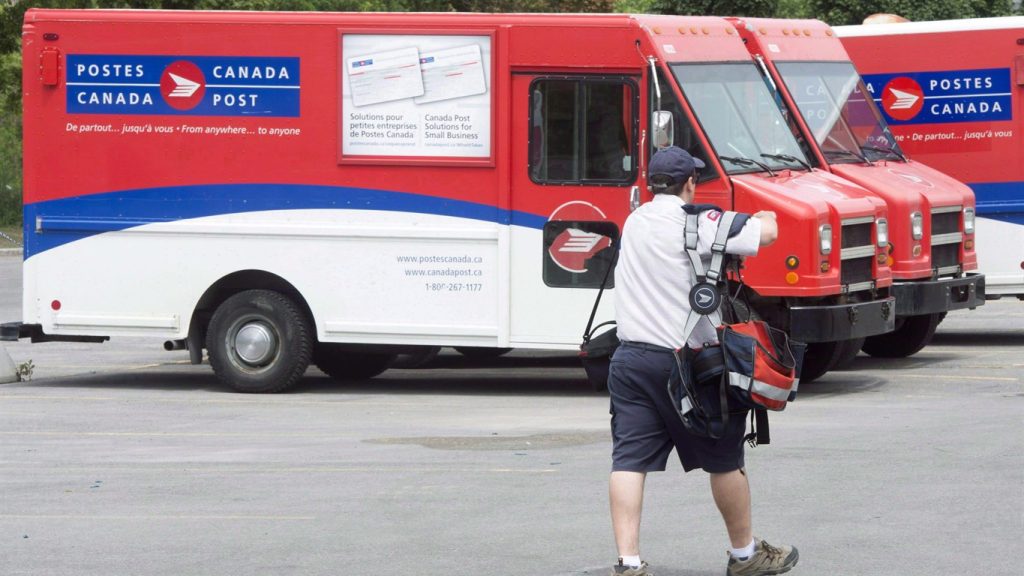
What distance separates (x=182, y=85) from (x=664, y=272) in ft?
24.9

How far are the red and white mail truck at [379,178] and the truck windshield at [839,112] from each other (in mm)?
539

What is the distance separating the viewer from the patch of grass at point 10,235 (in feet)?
120

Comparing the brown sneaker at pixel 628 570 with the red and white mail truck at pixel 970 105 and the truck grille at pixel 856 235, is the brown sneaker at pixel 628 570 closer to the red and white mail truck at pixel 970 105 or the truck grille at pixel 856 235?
the truck grille at pixel 856 235

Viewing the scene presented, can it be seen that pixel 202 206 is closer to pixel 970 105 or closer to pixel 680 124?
pixel 680 124

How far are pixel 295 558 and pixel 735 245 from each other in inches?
91.5

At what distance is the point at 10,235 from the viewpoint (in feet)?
126

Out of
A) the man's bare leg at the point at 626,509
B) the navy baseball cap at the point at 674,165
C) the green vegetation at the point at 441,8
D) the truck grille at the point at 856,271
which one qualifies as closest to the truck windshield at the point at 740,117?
the truck grille at the point at 856,271

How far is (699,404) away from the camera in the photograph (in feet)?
21.7

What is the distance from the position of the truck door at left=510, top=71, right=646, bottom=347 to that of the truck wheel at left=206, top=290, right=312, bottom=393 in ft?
5.57

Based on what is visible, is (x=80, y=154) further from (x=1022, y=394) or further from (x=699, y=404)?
(x=699, y=404)

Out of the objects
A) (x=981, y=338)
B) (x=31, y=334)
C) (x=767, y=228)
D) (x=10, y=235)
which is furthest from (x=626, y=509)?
(x=10, y=235)

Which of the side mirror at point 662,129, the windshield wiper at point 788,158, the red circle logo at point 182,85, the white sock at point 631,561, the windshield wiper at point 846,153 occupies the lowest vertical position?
the white sock at point 631,561

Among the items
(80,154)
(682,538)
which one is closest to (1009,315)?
(80,154)

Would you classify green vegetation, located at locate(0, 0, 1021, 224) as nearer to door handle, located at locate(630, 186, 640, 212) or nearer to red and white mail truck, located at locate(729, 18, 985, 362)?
red and white mail truck, located at locate(729, 18, 985, 362)
